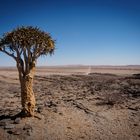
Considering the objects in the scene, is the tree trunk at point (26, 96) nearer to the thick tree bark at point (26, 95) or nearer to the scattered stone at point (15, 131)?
the thick tree bark at point (26, 95)

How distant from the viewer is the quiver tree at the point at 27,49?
36.1ft

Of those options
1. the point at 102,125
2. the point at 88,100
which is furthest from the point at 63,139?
the point at 88,100

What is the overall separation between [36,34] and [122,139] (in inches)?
270

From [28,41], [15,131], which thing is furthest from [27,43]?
[15,131]

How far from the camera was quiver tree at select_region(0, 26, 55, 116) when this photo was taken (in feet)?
36.1

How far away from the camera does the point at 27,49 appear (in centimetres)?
1137

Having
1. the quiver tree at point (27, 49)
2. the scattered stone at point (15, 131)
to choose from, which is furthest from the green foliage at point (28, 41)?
the scattered stone at point (15, 131)

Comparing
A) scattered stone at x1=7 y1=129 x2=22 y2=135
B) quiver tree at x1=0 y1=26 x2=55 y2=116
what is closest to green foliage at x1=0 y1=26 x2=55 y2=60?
quiver tree at x1=0 y1=26 x2=55 y2=116

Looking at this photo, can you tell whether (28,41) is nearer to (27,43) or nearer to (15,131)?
(27,43)

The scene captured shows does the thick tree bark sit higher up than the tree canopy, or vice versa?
the tree canopy

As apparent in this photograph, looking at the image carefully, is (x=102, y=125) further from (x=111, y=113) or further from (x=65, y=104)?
(x=65, y=104)

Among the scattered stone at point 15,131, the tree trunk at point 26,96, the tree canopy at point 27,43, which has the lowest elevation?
the scattered stone at point 15,131

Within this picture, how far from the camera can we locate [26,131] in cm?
991

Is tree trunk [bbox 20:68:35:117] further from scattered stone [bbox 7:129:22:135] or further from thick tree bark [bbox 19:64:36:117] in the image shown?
scattered stone [bbox 7:129:22:135]
